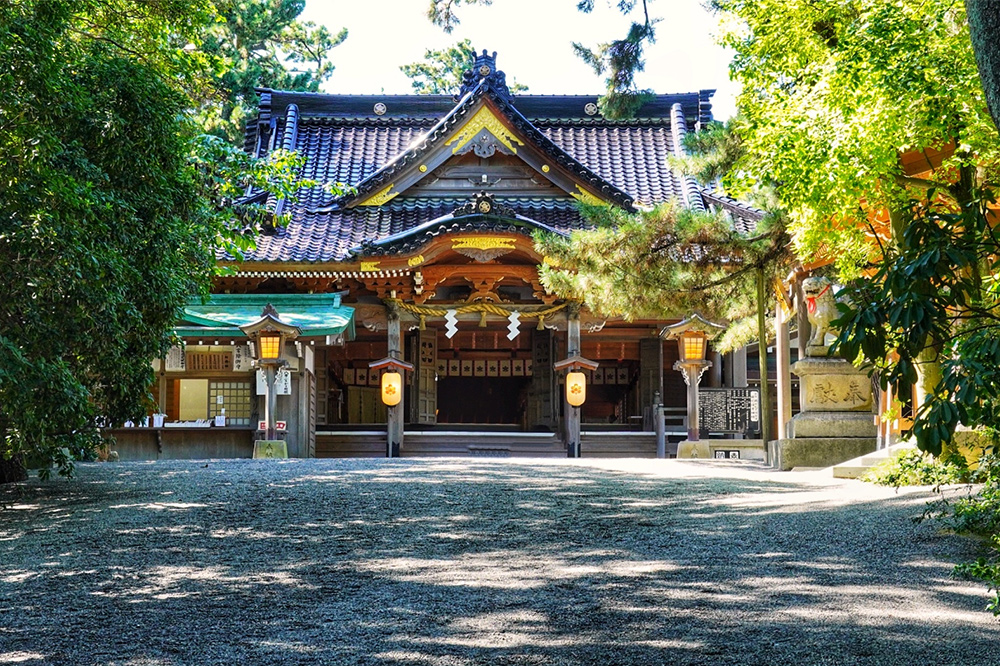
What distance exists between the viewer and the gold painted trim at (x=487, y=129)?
20984 millimetres

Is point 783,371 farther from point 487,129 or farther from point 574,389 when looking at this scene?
point 487,129

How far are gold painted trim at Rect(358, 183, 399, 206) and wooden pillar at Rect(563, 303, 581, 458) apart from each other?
14.0 ft

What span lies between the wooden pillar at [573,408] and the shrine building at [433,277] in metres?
0.04

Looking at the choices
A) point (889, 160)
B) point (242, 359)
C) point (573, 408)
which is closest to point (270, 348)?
point (242, 359)

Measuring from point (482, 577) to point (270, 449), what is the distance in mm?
9952

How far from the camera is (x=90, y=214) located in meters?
8.30

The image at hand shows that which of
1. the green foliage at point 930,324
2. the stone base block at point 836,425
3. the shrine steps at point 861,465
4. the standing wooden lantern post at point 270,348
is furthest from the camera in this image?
the standing wooden lantern post at point 270,348

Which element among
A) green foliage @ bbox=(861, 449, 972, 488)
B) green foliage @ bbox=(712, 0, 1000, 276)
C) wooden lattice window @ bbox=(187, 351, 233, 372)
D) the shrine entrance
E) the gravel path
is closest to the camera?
the gravel path

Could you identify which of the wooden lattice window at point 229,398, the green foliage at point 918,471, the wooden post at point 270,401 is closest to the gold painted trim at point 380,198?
the wooden lattice window at point 229,398

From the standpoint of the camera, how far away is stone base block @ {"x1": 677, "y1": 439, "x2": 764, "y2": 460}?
17.5m

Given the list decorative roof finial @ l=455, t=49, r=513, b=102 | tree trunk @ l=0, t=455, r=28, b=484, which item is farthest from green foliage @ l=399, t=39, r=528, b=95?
tree trunk @ l=0, t=455, r=28, b=484

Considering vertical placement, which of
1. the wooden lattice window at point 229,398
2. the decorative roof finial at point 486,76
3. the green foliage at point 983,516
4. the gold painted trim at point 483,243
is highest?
the decorative roof finial at point 486,76

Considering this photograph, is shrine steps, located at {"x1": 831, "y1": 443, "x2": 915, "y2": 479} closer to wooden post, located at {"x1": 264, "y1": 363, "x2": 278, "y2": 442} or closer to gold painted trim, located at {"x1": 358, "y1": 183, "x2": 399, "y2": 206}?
wooden post, located at {"x1": 264, "y1": 363, "x2": 278, "y2": 442}

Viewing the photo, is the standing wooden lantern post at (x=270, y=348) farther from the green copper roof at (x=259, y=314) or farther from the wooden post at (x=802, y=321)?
the wooden post at (x=802, y=321)
